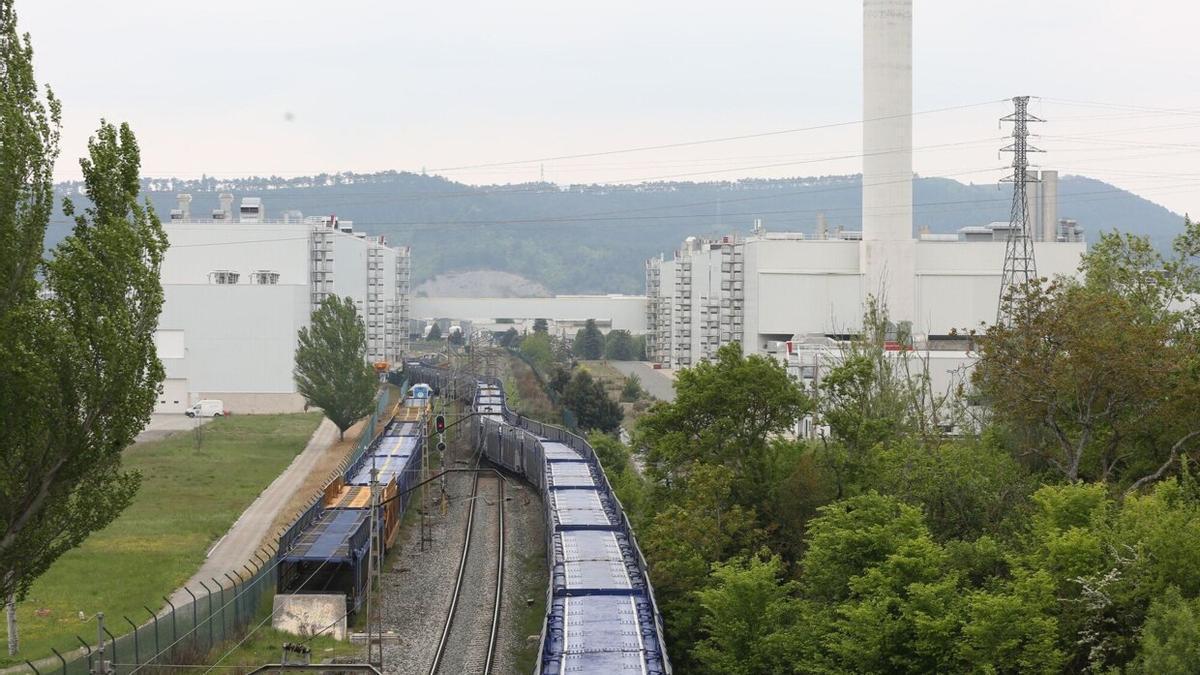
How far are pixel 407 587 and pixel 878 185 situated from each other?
170ft

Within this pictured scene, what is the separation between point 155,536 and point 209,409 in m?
44.3

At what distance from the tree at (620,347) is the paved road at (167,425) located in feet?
246

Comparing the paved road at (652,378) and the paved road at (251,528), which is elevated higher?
the paved road at (251,528)

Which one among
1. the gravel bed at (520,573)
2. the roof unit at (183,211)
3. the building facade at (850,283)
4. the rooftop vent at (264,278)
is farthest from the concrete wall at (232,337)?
the gravel bed at (520,573)

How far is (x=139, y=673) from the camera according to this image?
24406 millimetres

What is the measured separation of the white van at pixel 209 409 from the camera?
8481 centimetres

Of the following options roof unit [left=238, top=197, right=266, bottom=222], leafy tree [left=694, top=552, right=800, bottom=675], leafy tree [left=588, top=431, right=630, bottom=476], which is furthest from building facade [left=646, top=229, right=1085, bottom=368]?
leafy tree [left=694, top=552, right=800, bottom=675]

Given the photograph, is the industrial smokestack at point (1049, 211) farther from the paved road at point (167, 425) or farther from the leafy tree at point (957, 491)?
the leafy tree at point (957, 491)

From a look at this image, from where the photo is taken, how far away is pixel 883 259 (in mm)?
82312

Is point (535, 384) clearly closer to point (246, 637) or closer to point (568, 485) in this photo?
point (568, 485)

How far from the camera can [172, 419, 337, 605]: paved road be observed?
37.9 meters

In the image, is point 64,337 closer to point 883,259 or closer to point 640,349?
point 883,259

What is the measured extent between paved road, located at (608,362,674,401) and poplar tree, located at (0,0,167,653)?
6987 centimetres

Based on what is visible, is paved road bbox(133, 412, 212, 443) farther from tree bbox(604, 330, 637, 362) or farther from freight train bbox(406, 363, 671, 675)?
tree bbox(604, 330, 637, 362)
